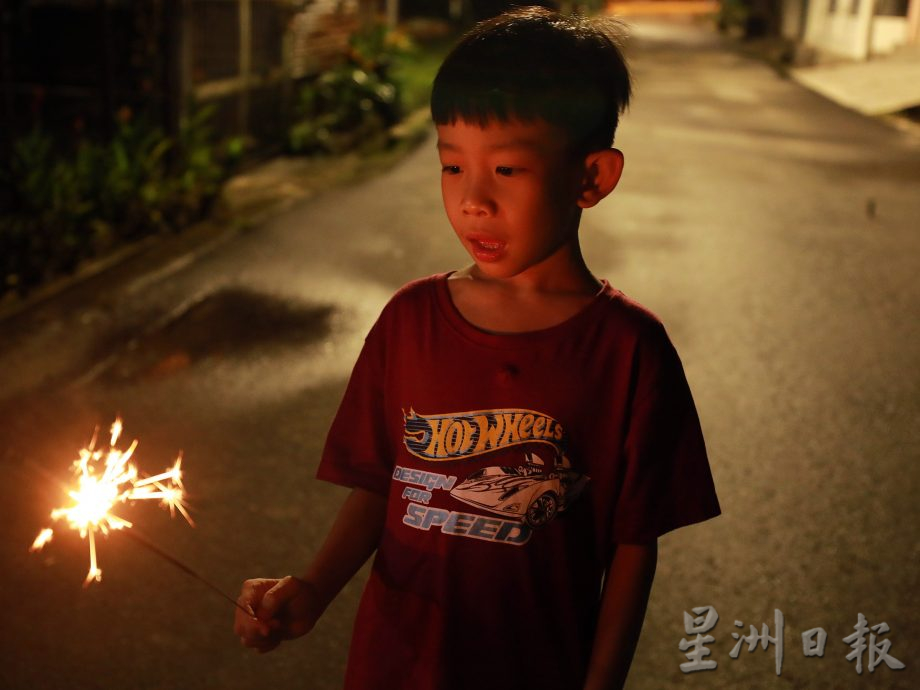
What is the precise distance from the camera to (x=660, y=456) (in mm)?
1791

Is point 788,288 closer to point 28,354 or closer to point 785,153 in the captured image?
point 28,354

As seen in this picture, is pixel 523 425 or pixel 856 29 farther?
pixel 856 29

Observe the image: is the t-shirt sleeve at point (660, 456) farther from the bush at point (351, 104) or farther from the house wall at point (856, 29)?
the house wall at point (856, 29)

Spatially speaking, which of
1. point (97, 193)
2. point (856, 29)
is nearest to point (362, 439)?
point (97, 193)

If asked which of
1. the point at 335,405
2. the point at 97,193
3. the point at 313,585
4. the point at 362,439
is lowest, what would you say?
the point at 335,405

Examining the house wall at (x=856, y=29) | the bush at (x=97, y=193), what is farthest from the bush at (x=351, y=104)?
the house wall at (x=856, y=29)

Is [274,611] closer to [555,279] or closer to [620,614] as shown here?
[620,614]

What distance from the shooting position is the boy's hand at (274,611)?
5.73 ft

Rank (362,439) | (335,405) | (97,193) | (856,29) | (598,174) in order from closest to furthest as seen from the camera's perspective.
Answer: (598,174) → (362,439) → (335,405) → (97,193) → (856,29)

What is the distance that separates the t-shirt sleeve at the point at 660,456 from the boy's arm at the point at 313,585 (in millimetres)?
439

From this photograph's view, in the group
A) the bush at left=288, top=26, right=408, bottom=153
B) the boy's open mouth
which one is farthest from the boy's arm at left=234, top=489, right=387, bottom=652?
the bush at left=288, top=26, right=408, bottom=153

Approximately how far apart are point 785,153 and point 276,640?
50.7 feet

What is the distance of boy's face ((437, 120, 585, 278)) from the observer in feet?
5.49

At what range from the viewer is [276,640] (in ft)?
5.79
